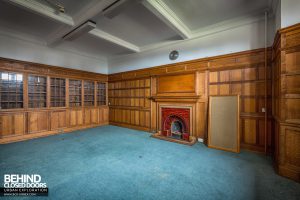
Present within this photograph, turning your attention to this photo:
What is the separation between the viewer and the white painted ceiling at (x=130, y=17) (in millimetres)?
2934

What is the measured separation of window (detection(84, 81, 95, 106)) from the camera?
6.23 metres

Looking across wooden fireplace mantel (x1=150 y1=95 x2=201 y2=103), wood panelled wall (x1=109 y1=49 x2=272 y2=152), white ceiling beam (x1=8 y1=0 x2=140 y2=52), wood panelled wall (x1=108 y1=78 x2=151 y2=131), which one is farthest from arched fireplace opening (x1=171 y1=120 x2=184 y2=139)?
white ceiling beam (x1=8 y1=0 x2=140 y2=52)

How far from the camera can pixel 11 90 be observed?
4.33 meters

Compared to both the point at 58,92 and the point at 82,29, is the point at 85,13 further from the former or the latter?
the point at 58,92

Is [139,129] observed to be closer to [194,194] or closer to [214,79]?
[214,79]

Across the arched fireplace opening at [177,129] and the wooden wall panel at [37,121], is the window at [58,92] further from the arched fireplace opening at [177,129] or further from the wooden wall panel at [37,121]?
the arched fireplace opening at [177,129]

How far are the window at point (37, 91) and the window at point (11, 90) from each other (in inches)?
9.3

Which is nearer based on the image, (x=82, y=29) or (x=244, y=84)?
(x=244, y=84)

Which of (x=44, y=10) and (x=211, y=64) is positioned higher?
(x=44, y=10)

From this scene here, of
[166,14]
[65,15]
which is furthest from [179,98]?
[65,15]

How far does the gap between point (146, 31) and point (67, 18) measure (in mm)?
2120

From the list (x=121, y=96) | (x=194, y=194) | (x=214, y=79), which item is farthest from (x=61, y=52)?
(x=194, y=194)

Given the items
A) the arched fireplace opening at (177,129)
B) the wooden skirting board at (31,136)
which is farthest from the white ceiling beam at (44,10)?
the arched fireplace opening at (177,129)

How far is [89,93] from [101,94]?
2.08 ft
